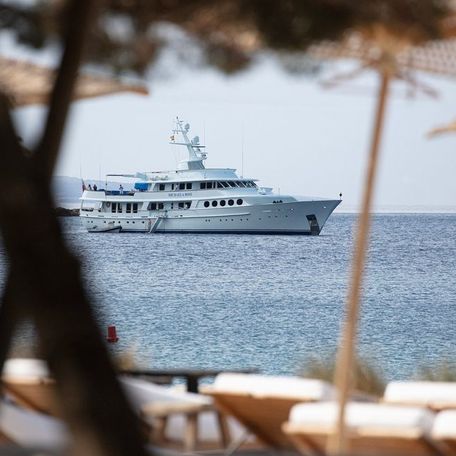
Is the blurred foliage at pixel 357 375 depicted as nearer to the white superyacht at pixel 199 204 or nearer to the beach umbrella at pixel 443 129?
the beach umbrella at pixel 443 129

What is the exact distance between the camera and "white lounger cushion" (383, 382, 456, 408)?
4480 millimetres

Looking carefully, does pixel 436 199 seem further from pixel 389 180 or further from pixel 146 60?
pixel 146 60

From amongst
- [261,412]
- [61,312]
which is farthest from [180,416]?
[61,312]

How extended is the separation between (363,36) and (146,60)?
617 mm

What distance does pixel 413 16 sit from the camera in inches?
Answer: 109

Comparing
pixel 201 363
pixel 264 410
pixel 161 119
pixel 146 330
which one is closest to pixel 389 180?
pixel 161 119

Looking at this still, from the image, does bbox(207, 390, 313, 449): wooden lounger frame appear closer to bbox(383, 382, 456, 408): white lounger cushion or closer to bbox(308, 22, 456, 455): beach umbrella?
→ bbox(308, 22, 456, 455): beach umbrella

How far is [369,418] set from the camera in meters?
3.89

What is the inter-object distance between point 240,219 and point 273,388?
2039 inches

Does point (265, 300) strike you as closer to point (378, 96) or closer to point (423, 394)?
point (423, 394)

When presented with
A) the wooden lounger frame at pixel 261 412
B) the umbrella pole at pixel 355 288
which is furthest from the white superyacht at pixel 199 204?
the umbrella pole at pixel 355 288

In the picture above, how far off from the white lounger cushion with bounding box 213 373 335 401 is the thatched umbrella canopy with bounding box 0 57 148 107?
3.78 ft

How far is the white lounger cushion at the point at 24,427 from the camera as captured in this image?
153 inches

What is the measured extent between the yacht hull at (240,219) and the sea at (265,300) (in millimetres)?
953
